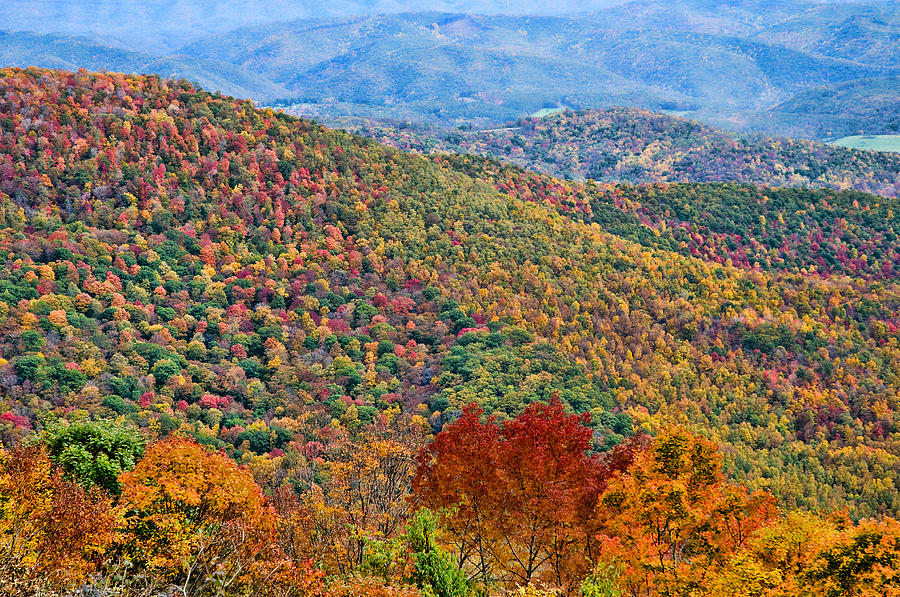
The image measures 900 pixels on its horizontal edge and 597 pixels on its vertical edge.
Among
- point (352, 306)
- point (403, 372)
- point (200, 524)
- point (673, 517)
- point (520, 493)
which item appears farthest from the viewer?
point (352, 306)

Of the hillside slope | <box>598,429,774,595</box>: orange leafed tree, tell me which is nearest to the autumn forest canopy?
<box>598,429,774,595</box>: orange leafed tree

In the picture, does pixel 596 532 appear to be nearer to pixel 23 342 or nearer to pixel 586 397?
pixel 586 397

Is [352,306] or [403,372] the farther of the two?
[352,306]

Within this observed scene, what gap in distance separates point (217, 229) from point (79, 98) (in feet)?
76.9

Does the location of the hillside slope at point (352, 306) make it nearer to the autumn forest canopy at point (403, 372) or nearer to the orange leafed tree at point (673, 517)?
the autumn forest canopy at point (403, 372)

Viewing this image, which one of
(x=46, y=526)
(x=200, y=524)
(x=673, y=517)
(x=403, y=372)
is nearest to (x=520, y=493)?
(x=673, y=517)

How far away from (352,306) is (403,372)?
13766 mm

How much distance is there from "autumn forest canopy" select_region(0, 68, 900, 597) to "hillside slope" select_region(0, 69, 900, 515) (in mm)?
379

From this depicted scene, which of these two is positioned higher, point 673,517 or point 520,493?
point 673,517

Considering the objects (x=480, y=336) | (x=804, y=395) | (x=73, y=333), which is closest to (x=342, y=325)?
(x=480, y=336)

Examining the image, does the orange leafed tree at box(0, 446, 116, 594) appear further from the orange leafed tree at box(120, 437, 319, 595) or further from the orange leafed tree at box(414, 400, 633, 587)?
the orange leafed tree at box(414, 400, 633, 587)

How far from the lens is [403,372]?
8000cm

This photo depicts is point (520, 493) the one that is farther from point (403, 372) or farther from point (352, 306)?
point (352, 306)

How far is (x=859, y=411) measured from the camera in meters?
86.5
